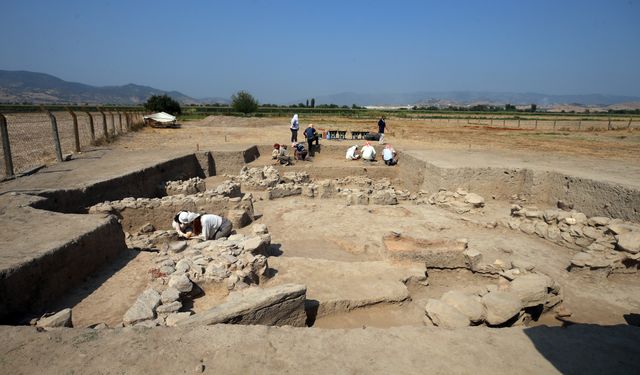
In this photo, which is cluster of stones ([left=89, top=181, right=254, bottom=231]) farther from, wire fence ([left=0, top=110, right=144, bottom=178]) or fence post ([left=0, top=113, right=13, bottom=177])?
wire fence ([left=0, top=110, right=144, bottom=178])

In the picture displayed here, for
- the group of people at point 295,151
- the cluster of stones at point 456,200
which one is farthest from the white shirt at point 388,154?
the cluster of stones at point 456,200

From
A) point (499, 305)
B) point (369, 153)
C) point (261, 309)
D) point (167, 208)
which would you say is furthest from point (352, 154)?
point (261, 309)

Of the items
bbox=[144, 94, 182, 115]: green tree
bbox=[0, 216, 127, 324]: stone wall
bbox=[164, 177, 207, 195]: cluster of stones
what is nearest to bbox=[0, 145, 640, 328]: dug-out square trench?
bbox=[0, 216, 127, 324]: stone wall

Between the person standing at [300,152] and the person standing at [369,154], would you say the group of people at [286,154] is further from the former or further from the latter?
the person standing at [369,154]

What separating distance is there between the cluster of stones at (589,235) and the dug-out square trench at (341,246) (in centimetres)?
14

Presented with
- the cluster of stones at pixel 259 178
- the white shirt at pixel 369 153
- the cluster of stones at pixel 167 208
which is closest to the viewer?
the cluster of stones at pixel 167 208

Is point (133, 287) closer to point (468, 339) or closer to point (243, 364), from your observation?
point (243, 364)

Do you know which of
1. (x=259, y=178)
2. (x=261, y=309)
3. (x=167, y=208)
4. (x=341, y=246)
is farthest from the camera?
(x=259, y=178)

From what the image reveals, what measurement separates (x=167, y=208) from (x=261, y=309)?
15.8 feet

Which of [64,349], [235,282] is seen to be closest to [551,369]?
[235,282]

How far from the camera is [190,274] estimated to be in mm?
4359

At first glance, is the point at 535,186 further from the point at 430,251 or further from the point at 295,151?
the point at 295,151

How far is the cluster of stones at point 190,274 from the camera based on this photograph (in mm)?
3523

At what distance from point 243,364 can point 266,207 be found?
6721 mm
